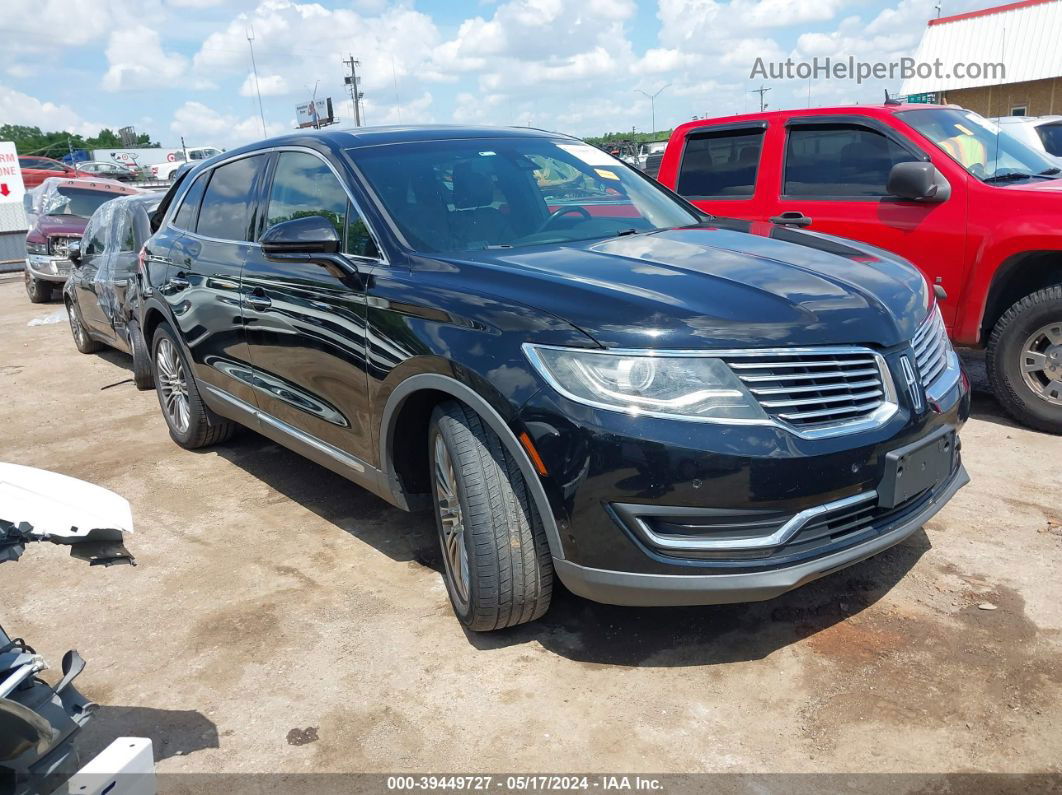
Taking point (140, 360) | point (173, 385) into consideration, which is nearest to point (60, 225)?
point (140, 360)

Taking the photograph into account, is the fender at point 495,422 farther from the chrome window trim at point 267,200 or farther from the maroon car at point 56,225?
the maroon car at point 56,225

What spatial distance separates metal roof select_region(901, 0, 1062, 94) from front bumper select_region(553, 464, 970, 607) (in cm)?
3046

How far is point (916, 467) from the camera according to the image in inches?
107

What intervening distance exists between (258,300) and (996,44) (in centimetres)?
3375

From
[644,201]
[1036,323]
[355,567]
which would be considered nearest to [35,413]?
[355,567]

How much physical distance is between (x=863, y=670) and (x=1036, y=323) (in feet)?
10.1

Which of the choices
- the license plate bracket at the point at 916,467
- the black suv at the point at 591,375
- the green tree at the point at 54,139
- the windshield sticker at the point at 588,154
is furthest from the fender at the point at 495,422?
the green tree at the point at 54,139

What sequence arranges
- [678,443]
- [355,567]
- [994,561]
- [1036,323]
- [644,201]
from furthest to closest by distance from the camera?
[1036,323]
[644,201]
[355,567]
[994,561]
[678,443]

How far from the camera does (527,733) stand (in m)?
2.58

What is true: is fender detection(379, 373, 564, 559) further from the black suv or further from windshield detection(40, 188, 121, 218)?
windshield detection(40, 188, 121, 218)

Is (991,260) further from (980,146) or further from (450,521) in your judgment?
(450,521)

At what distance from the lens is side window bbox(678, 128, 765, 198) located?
618 cm

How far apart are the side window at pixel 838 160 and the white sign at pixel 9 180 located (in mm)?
18229

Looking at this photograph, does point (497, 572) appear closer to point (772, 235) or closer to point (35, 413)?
point (772, 235)
